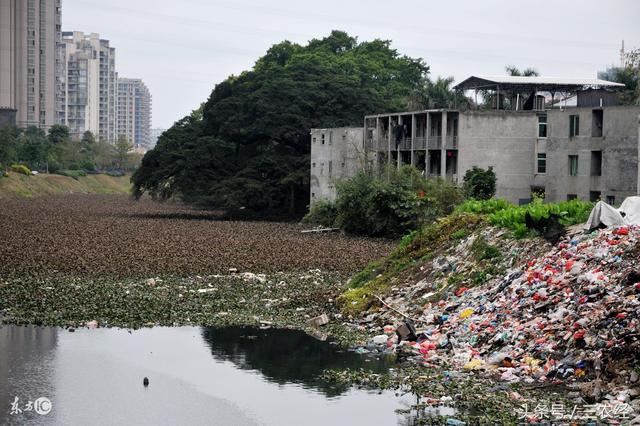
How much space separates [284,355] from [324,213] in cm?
3477

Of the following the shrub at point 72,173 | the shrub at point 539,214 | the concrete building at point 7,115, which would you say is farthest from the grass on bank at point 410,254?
the concrete building at point 7,115

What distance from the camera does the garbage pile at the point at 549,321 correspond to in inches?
663

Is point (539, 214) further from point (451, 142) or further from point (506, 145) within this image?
point (451, 142)

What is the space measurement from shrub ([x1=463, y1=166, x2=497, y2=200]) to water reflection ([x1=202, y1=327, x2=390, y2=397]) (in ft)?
92.1

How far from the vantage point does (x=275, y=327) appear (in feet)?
75.9

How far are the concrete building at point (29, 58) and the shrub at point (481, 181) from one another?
384ft

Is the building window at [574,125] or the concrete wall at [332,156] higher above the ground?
the building window at [574,125]

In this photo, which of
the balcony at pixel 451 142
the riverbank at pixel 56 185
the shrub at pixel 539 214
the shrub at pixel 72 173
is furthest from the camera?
the shrub at pixel 72 173

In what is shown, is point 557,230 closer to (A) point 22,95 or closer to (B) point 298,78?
(B) point 298,78

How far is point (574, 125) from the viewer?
4606 centimetres

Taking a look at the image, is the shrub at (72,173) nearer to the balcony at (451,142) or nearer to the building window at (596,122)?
the balcony at (451,142)

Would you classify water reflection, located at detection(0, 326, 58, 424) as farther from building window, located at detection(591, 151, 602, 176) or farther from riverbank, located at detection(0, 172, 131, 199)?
riverbank, located at detection(0, 172, 131, 199)

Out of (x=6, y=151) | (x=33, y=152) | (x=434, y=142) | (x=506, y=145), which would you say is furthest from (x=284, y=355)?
(x=33, y=152)

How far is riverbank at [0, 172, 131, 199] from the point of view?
322 ft
